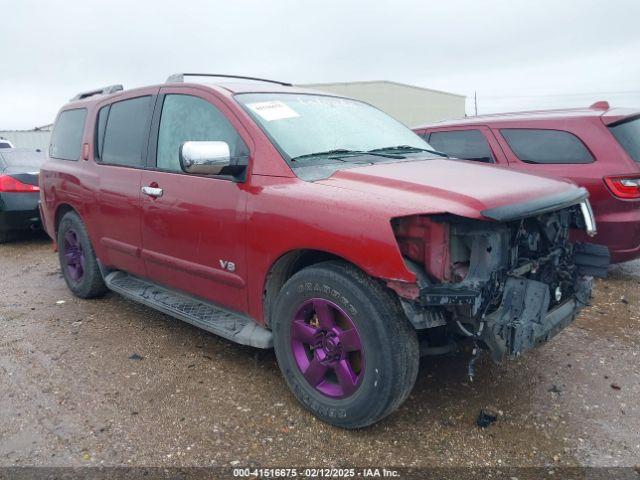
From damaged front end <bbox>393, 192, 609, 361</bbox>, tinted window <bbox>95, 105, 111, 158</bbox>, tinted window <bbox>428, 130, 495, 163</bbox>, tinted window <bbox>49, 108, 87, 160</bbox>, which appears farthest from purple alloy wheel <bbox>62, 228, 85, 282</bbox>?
tinted window <bbox>428, 130, 495, 163</bbox>

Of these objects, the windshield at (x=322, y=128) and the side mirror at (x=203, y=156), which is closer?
the side mirror at (x=203, y=156)

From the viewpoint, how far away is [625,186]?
14.6 ft

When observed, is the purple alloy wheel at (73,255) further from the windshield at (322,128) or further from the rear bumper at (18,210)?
the rear bumper at (18,210)

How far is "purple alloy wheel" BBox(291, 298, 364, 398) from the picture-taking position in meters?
2.60

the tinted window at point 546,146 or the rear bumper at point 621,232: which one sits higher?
the tinted window at point 546,146

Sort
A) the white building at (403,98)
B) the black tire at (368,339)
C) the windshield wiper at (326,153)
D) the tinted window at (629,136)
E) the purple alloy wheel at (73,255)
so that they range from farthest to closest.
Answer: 1. the white building at (403,98)
2. the purple alloy wheel at (73,255)
3. the tinted window at (629,136)
4. the windshield wiper at (326,153)
5. the black tire at (368,339)

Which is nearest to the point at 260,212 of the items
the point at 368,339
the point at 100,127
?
the point at 368,339

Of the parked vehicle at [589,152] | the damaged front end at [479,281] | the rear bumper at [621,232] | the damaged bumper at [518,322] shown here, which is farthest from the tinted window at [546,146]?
the damaged bumper at [518,322]

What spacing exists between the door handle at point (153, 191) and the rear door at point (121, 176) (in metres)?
0.13

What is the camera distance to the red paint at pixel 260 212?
→ 7.76 feet

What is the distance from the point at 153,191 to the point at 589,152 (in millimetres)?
3770

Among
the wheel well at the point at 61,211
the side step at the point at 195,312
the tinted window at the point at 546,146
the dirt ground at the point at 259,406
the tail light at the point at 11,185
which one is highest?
the tinted window at the point at 546,146

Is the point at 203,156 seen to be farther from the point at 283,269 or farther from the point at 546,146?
the point at 546,146

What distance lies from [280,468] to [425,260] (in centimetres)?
118
